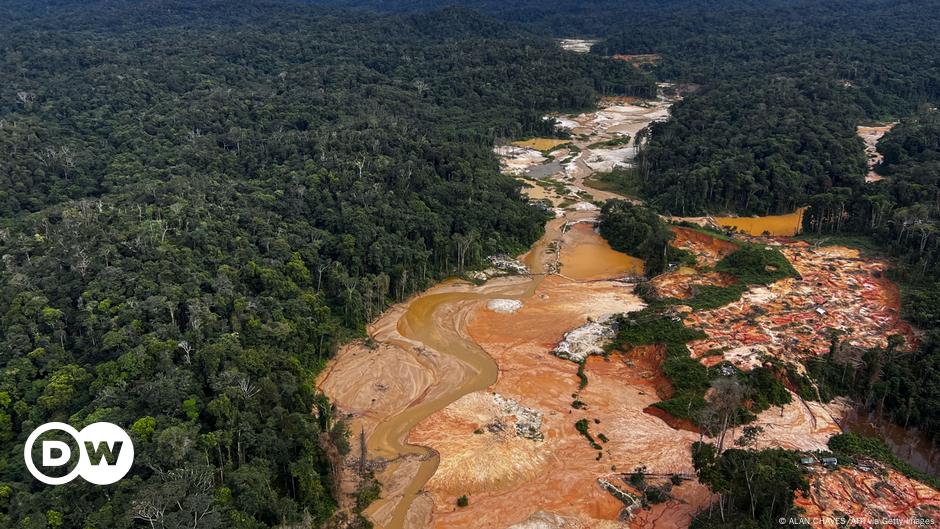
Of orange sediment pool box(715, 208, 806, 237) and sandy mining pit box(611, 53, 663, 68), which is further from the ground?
sandy mining pit box(611, 53, 663, 68)

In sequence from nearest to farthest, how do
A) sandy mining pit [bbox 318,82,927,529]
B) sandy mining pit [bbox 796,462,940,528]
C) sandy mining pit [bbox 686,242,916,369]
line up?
sandy mining pit [bbox 796,462,940,528] < sandy mining pit [bbox 318,82,927,529] < sandy mining pit [bbox 686,242,916,369]

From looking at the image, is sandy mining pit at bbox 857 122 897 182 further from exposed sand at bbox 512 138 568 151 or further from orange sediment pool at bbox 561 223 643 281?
exposed sand at bbox 512 138 568 151

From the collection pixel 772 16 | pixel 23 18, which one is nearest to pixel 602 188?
pixel 772 16

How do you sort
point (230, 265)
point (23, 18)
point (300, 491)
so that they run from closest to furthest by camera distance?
point (300, 491), point (230, 265), point (23, 18)

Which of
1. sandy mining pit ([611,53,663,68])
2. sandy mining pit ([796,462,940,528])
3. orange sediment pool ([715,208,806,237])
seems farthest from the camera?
sandy mining pit ([611,53,663,68])

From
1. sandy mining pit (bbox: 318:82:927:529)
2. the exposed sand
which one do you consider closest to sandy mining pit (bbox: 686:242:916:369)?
sandy mining pit (bbox: 318:82:927:529)

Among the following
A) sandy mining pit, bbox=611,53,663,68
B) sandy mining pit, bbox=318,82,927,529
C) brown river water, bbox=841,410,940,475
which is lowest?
brown river water, bbox=841,410,940,475

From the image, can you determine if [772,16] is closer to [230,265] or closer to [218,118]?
[218,118]
